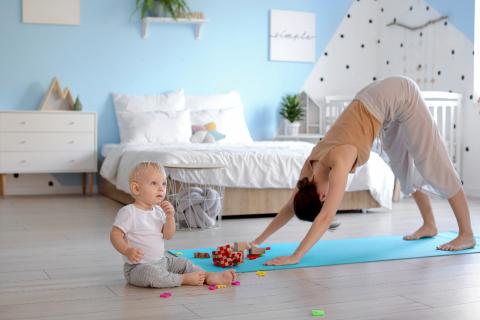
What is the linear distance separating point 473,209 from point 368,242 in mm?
1770

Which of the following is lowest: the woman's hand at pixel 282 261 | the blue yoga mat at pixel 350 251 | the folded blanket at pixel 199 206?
the blue yoga mat at pixel 350 251

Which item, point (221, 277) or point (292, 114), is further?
point (292, 114)

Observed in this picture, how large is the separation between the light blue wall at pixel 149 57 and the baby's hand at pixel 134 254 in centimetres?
361

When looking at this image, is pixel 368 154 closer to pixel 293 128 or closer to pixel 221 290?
pixel 221 290

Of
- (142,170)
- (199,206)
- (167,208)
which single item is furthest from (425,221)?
(142,170)

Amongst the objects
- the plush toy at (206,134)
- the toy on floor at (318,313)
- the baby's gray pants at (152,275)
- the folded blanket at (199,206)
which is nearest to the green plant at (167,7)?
the plush toy at (206,134)

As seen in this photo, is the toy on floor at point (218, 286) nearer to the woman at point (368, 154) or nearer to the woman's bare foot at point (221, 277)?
the woman's bare foot at point (221, 277)

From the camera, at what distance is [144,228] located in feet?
8.08

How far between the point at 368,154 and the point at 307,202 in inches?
14.6

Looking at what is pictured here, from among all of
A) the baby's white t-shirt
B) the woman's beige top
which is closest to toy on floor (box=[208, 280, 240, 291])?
the baby's white t-shirt

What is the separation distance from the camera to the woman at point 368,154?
2.83 m

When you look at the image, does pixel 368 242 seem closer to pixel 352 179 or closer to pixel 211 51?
pixel 352 179

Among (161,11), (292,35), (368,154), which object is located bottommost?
(368,154)

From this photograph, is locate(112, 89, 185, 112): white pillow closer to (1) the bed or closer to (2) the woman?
(1) the bed
